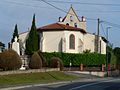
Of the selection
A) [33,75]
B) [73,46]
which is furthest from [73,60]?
[33,75]

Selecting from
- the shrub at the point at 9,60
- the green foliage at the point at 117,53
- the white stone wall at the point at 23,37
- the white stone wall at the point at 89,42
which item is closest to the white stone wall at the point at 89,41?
the white stone wall at the point at 89,42

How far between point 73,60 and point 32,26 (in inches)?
425

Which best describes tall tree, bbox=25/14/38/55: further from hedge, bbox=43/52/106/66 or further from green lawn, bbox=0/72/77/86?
green lawn, bbox=0/72/77/86

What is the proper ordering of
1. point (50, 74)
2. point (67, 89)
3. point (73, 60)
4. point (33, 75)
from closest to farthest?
point (67, 89) → point (33, 75) → point (50, 74) → point (73, 60)

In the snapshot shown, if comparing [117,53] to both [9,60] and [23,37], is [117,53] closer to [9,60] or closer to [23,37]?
[23,37]

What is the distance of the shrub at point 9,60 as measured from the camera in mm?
42719

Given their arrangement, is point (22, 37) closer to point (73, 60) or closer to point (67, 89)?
point (73, 60)

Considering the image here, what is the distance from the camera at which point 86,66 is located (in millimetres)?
78375

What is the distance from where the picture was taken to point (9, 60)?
42.8 metres

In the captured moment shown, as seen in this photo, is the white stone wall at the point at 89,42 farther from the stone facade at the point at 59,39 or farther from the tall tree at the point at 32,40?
the tall tree at the point at 32,40

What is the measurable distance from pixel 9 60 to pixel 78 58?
34946 mm

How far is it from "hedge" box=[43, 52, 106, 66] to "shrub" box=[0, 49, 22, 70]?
3005 centimetres

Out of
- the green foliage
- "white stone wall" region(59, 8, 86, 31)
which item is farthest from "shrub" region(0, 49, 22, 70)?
"white stone wall" region(59, 8, 86, 31)

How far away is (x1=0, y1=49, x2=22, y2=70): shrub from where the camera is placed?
1682 inches
